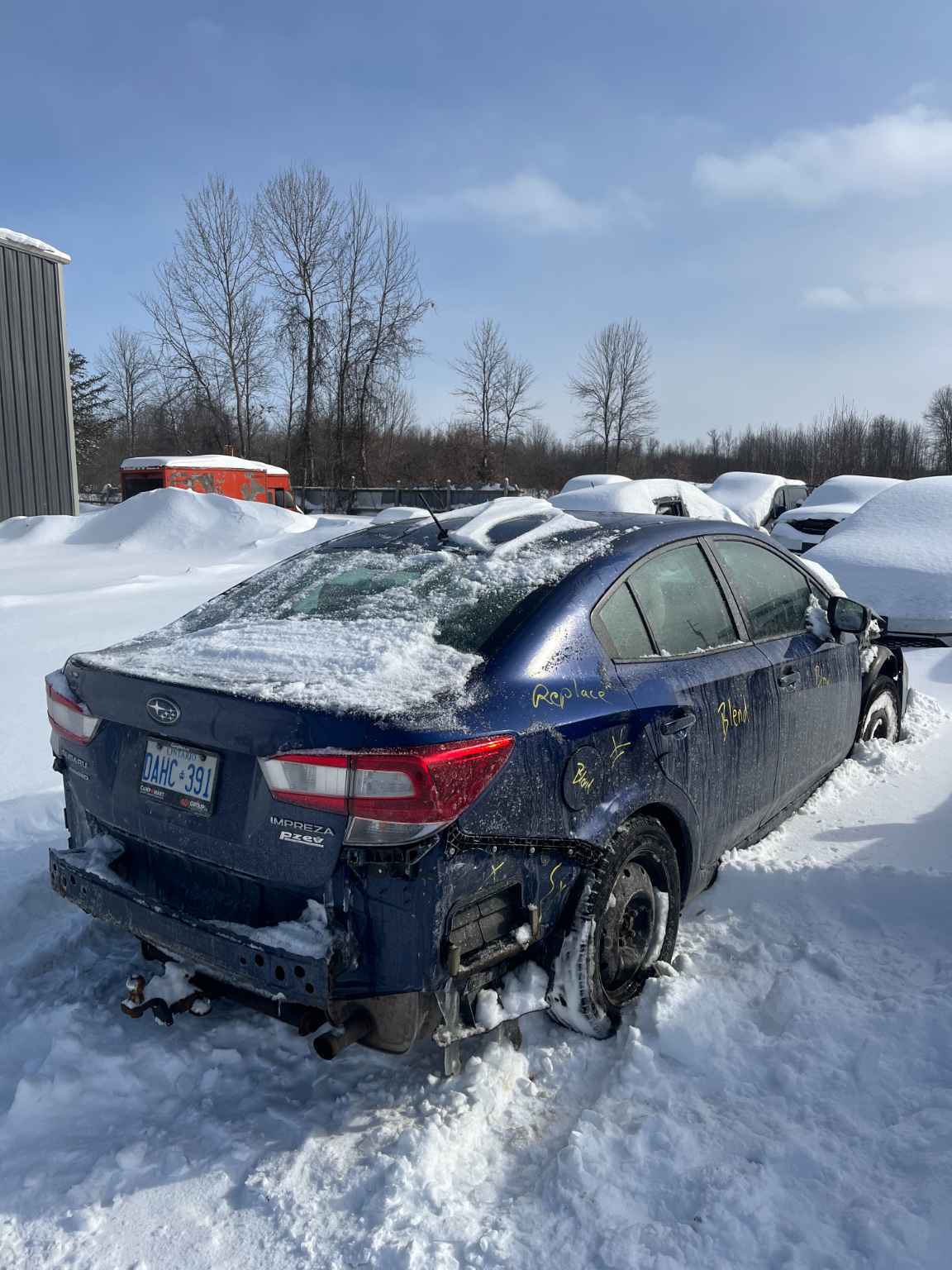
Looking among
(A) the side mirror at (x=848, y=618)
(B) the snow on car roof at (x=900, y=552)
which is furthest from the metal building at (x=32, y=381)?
(A) the side mirror at (x=848, y=618)

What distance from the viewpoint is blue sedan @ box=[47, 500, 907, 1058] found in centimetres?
214

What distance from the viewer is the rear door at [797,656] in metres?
3.56

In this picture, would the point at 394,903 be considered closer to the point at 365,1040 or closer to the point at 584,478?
the point at 365,1040

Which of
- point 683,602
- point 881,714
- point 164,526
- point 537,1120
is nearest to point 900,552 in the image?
point 881,714

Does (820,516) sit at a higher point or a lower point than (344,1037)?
higher

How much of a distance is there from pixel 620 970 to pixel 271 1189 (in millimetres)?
1157

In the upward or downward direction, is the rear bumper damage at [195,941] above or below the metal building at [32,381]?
below

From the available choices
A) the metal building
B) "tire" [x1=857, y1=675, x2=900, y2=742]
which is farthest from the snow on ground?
the metal building

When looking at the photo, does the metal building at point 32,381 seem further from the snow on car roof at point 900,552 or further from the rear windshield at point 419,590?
the rear windshield at point 419,590

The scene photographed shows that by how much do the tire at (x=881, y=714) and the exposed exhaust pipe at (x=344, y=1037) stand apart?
3.32m

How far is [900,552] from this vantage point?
8.36 meters

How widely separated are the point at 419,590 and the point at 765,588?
5.30 ft

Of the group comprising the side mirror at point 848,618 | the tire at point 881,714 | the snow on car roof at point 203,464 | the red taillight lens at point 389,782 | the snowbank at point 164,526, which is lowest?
the tire at point 881,714

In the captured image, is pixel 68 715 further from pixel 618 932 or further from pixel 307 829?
pixel 618 932
